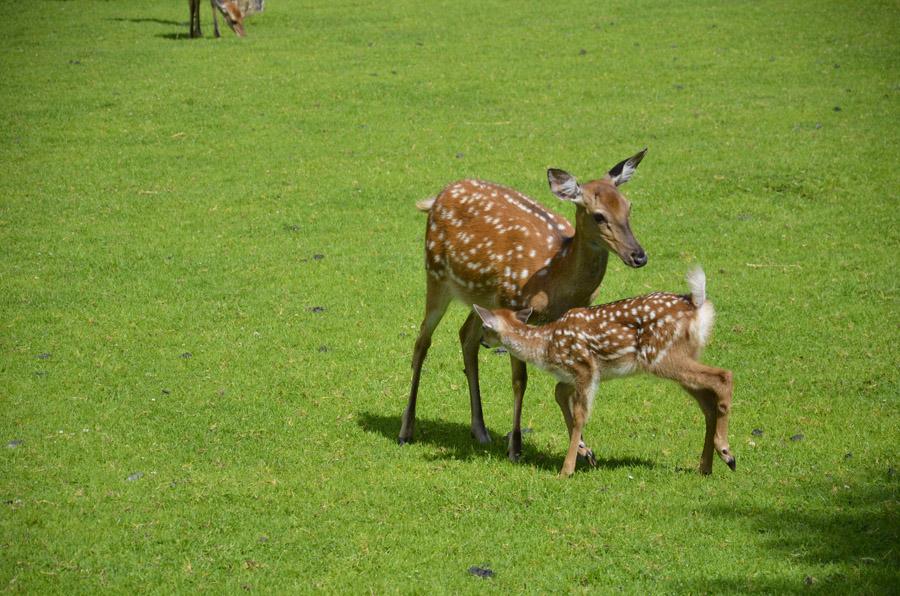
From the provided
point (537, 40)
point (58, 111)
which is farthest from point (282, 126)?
point (537, 40)

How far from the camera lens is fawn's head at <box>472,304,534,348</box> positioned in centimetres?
777

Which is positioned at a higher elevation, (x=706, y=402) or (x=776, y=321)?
(x=706, y=402)

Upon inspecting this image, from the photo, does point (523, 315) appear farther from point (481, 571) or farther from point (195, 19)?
point (195, 19)

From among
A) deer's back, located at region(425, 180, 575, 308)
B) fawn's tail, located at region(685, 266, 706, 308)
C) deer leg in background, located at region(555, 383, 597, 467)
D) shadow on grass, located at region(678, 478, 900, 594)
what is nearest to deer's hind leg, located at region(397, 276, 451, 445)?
deer's back, located at region(425, 180, 575, 308)

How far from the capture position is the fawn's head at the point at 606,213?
7.56 meters

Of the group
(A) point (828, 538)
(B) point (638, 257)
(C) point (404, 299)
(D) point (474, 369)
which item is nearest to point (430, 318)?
(D) point (474, 369)

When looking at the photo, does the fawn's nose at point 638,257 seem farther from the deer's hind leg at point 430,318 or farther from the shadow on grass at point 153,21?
the shadow on grass at point 153,21

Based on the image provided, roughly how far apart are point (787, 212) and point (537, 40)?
995 centimetres

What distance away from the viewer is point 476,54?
21891mm

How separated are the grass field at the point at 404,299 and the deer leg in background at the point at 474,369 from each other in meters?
0.17

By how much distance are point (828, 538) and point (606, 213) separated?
2.66m

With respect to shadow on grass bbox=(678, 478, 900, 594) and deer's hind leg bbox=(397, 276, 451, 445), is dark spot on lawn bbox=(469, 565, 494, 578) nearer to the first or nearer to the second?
shadow on grass bbox=(678, 478, 900, 594)

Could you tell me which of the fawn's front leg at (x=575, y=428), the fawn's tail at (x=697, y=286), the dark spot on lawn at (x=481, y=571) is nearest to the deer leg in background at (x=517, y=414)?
the fawn's front leg at (x=575, y=428)

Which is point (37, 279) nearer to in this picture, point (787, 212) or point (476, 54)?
point (787, 212)
